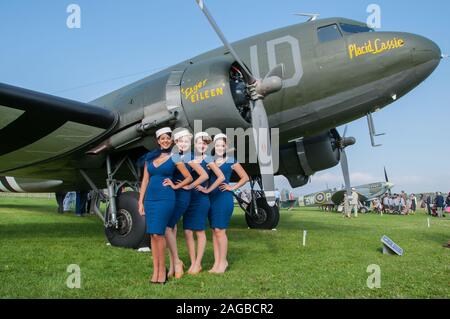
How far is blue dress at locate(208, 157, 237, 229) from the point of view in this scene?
216 inches

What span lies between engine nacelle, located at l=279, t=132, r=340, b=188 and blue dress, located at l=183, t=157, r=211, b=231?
23.0 ft

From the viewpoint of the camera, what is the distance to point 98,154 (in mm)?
8477

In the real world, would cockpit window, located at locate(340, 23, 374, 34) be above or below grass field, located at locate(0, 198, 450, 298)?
above

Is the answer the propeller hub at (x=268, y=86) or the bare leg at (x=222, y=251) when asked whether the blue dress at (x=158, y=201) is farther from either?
the propeller hub at (x=268, y=86)

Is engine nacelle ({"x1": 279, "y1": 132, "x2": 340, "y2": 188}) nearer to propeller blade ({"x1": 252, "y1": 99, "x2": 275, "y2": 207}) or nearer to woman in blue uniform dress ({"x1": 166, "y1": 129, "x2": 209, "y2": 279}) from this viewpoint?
propeller blade ({"x1": 252, "y1": 99, "x2": 275, "y2": 207})

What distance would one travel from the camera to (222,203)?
554 centimetres

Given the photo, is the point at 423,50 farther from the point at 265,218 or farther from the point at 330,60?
the point at 265,218

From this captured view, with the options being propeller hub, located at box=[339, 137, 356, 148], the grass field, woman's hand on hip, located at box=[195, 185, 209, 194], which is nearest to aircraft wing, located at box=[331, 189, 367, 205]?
propeller hub, located at box=[339, 137, 356, 148]

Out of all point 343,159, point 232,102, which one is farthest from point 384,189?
point 232,102

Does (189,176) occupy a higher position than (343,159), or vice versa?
(343,159)

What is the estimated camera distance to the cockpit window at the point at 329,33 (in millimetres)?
7992

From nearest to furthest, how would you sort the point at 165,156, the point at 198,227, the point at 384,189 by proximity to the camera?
1. the point at 165,156
2. the point at 198,227
3. the point at 384,189
